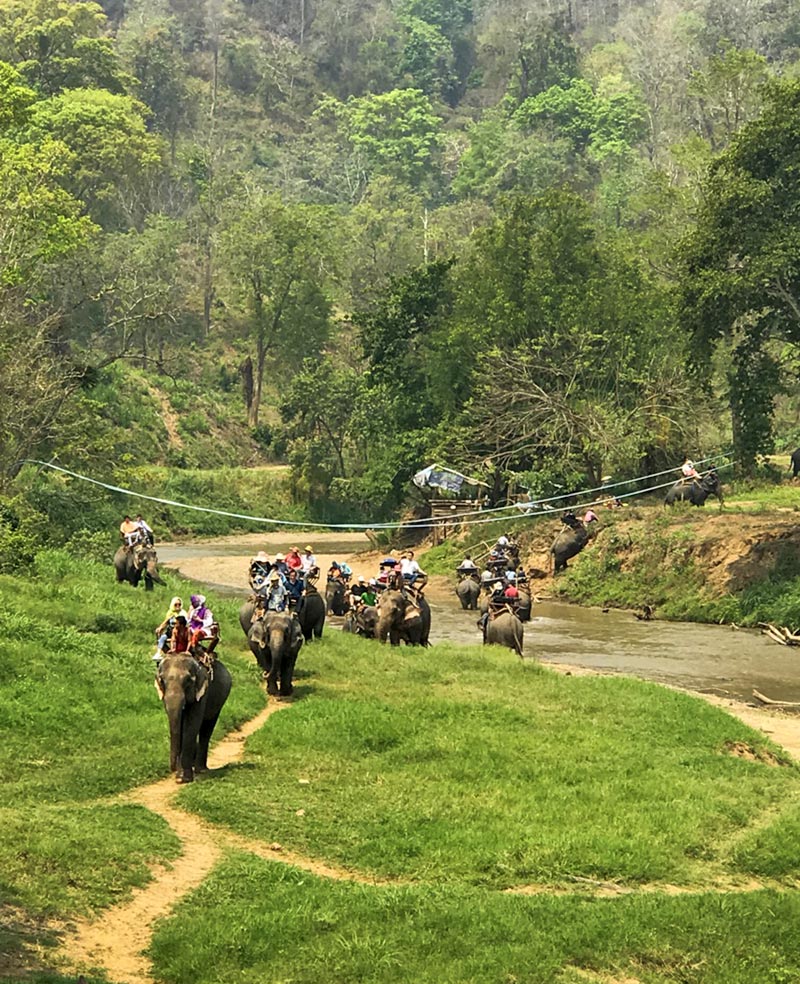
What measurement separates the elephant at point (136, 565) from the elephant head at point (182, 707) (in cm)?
1464

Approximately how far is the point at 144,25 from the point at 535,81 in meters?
44.9

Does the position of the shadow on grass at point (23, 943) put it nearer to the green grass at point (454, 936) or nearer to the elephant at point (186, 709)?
the green grass at point (454, 936)

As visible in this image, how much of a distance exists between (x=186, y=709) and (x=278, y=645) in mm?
5449

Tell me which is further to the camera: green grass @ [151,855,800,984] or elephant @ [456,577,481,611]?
elephant @ [456,577,481,611]

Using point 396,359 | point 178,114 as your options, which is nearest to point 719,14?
point 178,114

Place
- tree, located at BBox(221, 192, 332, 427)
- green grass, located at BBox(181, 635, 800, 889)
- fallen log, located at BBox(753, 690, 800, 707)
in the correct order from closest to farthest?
green grass, located at BBox(181, 635, 800, 889) < fallen log, located at BBox(753, 690, 800, 707) < tree, located at BBox(221, 192, 332, 427)

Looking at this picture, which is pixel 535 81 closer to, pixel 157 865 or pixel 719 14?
pixel 719 14

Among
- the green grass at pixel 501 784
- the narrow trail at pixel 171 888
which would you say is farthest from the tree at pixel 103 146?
the narrow trail at pixel 171 888

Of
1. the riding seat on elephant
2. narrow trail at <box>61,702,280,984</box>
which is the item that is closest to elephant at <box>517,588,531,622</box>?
the riding seat on elephant

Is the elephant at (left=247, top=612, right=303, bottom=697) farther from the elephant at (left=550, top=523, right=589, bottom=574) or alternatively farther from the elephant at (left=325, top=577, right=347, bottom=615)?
the elephant at (left=550, top=523, right=589, bottom=574)

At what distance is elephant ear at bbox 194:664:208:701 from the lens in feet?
54.9

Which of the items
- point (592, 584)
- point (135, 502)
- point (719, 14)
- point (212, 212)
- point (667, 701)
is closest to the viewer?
point (667, 701)

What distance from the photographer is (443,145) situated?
129625 millimetres

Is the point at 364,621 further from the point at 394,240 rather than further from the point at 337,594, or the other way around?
the point at 394,240
